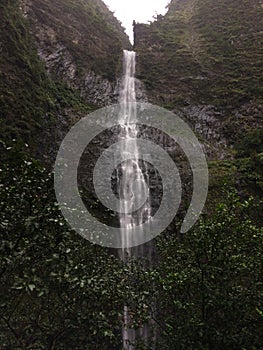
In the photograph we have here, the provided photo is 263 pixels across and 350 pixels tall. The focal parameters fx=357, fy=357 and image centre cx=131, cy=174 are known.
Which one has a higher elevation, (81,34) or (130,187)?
(81,34)

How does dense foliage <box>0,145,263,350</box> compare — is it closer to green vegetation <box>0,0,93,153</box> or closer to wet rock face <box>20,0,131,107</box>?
green vegetation <box>0,0,93,153</box>

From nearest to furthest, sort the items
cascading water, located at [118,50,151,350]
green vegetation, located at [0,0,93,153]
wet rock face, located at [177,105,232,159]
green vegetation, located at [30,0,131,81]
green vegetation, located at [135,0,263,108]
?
1. cascading water, located at [118,50,151,350]
2. green vegetation, located at [0,0,93,153]
3. wet rock face, located at [177,105,232,159]
4. green vegetation, located at [135,0,263,108]
5. green vegetation, located at [30,0,131,81]

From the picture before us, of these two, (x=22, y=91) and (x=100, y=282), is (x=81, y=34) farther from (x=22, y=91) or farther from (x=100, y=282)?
(x=100, y=282)

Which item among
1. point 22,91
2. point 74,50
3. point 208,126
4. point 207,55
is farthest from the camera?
point 207,55

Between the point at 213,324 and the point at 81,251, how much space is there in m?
2.62

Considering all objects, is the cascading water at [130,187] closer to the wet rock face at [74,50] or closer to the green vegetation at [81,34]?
the wet rock face at [74,50]

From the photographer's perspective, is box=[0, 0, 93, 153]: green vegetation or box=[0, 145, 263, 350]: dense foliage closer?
box=[0, 145, 263, 350]: dense foliage

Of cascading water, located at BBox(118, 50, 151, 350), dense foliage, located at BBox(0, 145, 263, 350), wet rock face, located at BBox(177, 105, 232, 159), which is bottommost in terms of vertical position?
dense foliage, located at BBox(0, 145, 263, 350)

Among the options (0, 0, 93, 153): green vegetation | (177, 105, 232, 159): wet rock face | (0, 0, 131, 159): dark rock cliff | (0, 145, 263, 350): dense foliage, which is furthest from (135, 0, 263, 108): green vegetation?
(0, 145, 263, 350): dense foliage

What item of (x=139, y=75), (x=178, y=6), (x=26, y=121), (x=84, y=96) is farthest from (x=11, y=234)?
(x=178, y=6)

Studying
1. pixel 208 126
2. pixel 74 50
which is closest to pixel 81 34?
pixel 74 50

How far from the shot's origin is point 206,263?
6285mm

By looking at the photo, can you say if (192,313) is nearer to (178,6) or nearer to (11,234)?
(11,234)

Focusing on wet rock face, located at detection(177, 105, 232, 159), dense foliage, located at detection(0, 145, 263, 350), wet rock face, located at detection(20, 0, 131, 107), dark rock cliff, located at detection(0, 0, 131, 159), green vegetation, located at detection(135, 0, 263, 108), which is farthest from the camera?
green vegetation, located at detection(135, 0, 263, 108)
